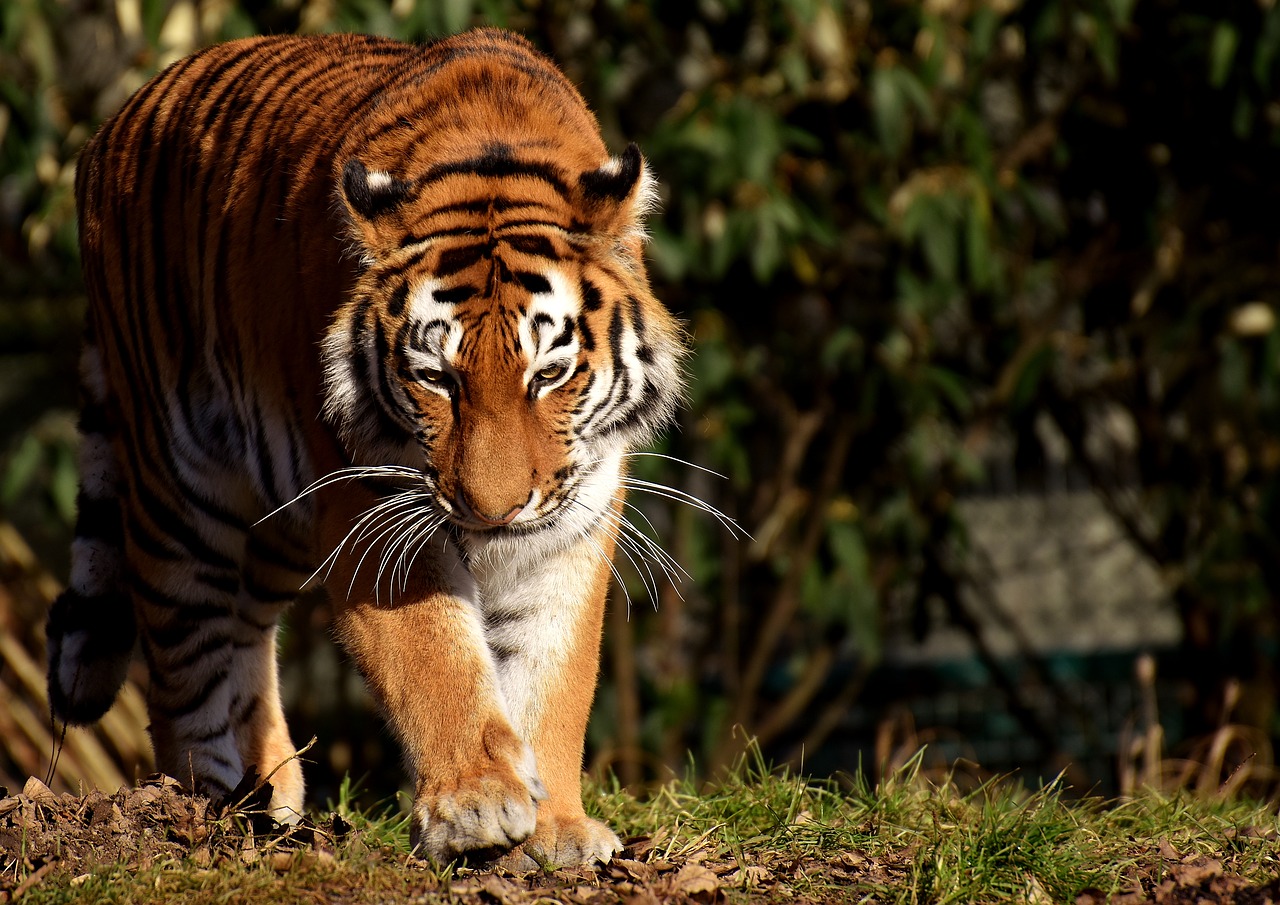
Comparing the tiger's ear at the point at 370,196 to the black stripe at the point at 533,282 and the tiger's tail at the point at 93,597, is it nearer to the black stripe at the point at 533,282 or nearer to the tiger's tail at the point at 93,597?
the black stripe at the point at 533,282

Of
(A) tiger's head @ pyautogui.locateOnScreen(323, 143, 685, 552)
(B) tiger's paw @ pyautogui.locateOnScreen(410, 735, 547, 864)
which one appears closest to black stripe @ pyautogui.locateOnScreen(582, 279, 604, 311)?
(A) tiger's head @ pyautogui.locateOnScreen(323, 143, 685, 552)

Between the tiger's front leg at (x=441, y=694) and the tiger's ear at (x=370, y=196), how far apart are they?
437mm

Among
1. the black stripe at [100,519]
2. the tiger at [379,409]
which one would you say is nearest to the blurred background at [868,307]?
the tiger at [379,409]

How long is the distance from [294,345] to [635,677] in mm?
2531

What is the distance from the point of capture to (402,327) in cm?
242

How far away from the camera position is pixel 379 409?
2.46m

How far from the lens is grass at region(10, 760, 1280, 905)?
210cm

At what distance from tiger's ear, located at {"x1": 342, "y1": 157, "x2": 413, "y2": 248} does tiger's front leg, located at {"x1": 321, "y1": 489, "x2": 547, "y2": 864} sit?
1.43 feet

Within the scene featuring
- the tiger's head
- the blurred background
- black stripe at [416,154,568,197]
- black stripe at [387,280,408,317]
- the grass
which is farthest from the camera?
the blurred background

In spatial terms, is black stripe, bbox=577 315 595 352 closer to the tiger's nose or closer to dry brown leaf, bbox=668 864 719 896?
the tiger's nose

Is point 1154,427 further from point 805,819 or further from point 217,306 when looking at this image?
point 217,306

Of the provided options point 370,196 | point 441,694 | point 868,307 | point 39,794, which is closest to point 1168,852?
point 441,694

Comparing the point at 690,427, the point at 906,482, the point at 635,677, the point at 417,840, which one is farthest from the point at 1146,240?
the point at 417,840

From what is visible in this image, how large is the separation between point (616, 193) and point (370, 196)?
1.33 feet
